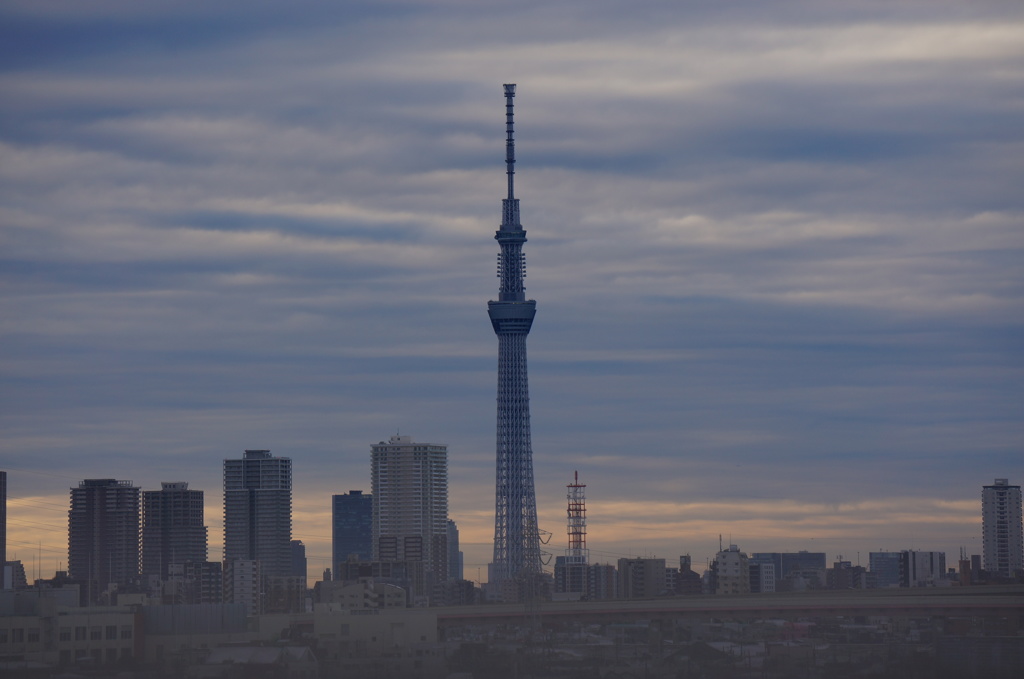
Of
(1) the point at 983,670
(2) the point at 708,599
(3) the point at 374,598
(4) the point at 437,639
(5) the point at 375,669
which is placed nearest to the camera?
(1) the point at 983,670

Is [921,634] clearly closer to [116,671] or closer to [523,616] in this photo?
[523,616]

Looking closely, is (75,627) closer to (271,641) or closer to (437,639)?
(271,641)

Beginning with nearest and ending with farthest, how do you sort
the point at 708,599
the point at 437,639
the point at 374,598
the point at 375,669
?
the point at 375,669 → the point at 437,639 → the point at 708,599 → the point at 374,598

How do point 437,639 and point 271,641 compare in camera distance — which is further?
point 437,639

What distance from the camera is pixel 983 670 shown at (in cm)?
8225

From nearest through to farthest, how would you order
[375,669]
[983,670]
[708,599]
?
[983,670] < [375,669] < [708,599]

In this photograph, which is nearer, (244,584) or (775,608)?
(775,608)

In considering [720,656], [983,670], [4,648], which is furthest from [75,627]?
[983,670]

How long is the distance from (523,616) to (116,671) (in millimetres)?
57533

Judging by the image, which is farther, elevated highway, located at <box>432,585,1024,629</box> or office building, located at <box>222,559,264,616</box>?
office building, located at <box>222,559,264,616</box>

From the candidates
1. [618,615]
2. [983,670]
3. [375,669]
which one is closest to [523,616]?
[618,615]

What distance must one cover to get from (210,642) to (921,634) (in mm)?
48720

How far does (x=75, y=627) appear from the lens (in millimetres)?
92375

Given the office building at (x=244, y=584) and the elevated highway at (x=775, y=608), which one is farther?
the office building at (x=244, y=584)
